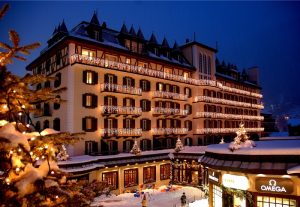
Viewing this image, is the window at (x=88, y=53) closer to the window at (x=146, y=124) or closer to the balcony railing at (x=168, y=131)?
the window at (x=146, y=124)

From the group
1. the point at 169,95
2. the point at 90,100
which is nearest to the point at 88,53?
the point at 90,100

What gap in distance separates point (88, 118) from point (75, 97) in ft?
10.4

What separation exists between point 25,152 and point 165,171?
34720 mm

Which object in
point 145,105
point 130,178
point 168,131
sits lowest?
point 130,178

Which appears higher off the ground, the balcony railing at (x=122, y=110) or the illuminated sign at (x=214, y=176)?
the balcony railing at (x=122, y=110)

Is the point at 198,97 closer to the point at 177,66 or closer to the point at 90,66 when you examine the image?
the point at 177,66

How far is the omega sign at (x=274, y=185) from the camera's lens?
1474cm

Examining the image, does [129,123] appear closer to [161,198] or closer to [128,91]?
[128,91]

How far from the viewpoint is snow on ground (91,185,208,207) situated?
25.4 metres

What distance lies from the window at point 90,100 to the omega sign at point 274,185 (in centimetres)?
2327

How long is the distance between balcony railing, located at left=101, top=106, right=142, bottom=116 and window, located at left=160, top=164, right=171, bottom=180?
338 inches

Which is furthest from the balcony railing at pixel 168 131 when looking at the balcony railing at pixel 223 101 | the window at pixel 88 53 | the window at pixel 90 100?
the window at pixel 88 53

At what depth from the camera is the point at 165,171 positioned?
38594 millimetres

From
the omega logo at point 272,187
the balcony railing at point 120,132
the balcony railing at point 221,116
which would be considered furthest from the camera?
the balcony railing at point 221,116
